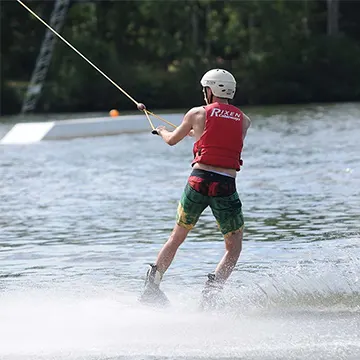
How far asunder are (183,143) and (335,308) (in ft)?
66.3

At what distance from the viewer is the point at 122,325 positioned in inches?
306

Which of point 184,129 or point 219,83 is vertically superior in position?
point 219,83

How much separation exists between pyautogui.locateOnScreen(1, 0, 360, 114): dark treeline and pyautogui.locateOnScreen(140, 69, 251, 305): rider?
45664 mm

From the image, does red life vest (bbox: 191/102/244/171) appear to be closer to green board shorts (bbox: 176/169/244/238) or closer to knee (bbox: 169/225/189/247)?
green board shorts (bbox: 176/169/244/238)

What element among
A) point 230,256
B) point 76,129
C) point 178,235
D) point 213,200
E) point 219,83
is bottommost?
point 76,129

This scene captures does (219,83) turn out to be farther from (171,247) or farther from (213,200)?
(171,247)

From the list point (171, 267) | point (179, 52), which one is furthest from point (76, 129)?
point (179, 52)

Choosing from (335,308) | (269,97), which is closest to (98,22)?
(269,97)

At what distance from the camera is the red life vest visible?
8.39 metres

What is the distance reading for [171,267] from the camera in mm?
10391

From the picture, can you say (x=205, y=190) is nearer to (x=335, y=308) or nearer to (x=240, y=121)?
(x=240, y=121)

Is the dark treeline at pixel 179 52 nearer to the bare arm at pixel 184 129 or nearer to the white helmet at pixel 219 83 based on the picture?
the bare arm at pixel 184 129

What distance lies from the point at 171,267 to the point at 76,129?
834 inches

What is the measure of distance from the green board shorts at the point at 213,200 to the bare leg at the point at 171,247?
0.05m
